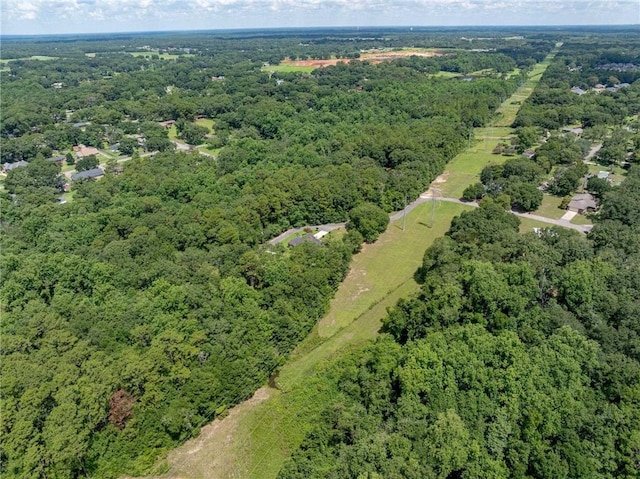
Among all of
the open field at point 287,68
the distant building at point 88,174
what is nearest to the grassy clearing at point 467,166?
the distant building at point 88,174

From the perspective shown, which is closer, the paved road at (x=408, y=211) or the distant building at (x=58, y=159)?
the paved road at (x=408, y=211)

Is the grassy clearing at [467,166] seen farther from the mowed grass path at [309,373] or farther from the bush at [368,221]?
the bush at [368,221]

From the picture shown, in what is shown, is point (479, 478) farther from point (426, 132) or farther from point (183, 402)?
point (426, 132)

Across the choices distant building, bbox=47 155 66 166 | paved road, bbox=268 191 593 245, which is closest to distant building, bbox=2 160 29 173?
distant building, bbox=47 155 66 166

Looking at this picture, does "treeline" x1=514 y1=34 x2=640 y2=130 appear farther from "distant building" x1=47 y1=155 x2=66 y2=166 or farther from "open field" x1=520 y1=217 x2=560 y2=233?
"distant building" x1=47 y1=155 x2=66 y2=166

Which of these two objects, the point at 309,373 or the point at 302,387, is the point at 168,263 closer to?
the point at 309,373

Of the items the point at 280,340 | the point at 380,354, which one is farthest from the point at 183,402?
the point at 380,354

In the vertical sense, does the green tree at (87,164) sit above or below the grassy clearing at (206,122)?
above
